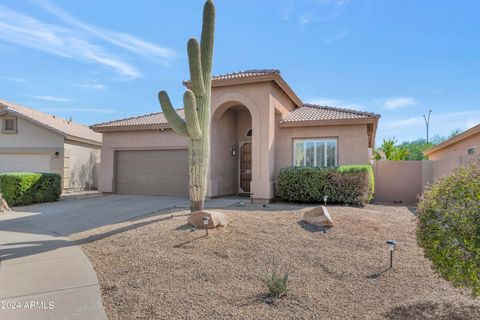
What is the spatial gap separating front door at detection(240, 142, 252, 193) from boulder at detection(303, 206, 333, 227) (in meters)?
8.04

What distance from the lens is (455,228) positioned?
3.83 meters

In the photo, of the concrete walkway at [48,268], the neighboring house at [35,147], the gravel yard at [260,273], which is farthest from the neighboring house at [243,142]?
the gravel yard at [260,273]

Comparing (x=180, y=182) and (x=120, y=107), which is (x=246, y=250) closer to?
(x=180, y=182)

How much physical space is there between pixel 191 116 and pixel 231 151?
8.38 metres

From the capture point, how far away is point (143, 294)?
465 centimetres

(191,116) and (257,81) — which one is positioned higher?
(257,81)

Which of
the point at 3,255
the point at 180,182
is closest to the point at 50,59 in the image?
the point at 180,182

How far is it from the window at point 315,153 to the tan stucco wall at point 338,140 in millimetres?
225

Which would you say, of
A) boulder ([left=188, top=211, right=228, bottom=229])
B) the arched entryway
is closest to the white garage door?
the arched entryway

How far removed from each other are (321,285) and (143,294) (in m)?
2.77

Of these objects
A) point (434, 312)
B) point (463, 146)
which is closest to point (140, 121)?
point (434, 312)

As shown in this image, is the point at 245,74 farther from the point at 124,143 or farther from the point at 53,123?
the point at 53,123

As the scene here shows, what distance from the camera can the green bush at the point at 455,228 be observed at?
3.69 meters

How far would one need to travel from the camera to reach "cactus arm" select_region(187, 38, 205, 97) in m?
8.13
